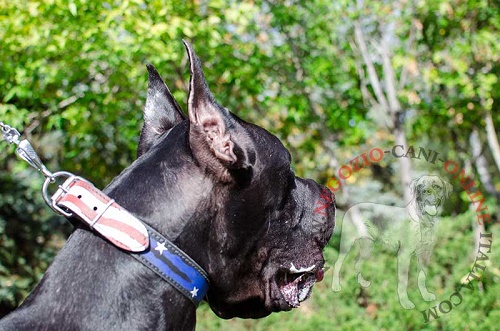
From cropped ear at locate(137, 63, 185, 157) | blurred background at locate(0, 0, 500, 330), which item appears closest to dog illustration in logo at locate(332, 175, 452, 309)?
blurred background at locate(0, 0, 500, 330)

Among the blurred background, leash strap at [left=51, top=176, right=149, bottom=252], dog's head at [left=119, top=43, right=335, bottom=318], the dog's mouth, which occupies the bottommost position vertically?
the blurred background

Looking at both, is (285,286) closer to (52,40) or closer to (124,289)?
(124,289)

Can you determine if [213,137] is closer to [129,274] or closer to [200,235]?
[200,235]

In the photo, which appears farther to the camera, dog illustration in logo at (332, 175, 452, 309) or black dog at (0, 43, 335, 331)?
dog illustration in logo at (332, 175, 452, 309)

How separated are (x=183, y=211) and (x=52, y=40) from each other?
6.35m

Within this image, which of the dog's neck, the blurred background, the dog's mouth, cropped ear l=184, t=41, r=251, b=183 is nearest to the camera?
the dog's neck

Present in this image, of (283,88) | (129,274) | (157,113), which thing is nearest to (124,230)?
(129,274)

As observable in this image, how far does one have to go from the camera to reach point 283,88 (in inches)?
397

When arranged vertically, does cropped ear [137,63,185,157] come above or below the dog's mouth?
above

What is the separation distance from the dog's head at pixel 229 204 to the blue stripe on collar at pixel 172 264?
0.04 m

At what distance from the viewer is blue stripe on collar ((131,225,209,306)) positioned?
203 cm

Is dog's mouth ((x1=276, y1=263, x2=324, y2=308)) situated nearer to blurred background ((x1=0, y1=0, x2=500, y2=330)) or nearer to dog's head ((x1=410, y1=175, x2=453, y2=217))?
dog's head ((x1=410, y1=175, x2=453, y2=217))

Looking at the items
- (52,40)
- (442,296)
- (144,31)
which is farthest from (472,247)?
(52,40)

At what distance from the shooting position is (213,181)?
2.20m
